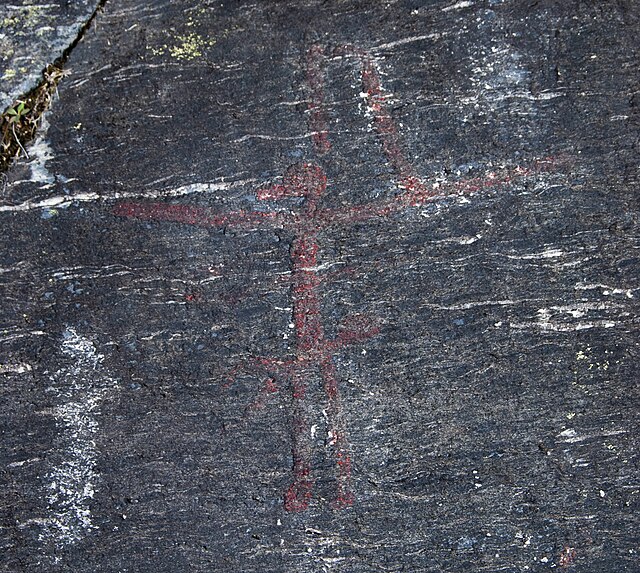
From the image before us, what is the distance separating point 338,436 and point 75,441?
101 centimetres

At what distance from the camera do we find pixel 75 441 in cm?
231

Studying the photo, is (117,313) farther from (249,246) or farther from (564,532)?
(564,532)

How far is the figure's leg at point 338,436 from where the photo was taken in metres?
2.30

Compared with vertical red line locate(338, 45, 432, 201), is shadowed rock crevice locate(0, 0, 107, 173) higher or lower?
higher

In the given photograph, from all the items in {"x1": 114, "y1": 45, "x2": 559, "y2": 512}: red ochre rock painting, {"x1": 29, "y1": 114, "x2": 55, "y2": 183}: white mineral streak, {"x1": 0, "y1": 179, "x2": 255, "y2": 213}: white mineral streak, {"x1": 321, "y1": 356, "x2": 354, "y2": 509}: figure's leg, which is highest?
{"x1": 29, "y1": 114, "x2": 55, "y2": 183}: white mineral streak

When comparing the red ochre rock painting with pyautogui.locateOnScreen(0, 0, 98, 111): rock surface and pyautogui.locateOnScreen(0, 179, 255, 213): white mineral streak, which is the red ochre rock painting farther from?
pyautogui.locateOnScreen(0, 0, 98, 111): rock surface

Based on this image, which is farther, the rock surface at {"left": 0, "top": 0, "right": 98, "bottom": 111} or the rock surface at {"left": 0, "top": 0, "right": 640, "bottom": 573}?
the rock surface at {"left": 0, "top": 0, "right": 98, "bottom": 111}

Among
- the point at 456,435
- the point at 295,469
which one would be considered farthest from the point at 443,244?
the point at 295,469

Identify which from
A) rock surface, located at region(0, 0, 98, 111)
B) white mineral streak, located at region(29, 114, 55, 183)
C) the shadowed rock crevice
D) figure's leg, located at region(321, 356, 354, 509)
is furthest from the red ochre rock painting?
rock surface, located at region(0, 0, 98, 111)

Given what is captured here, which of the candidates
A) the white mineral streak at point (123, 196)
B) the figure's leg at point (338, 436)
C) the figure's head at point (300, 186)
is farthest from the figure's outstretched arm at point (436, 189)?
the figure's leg at point (338, 436)

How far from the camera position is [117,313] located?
2330 mm

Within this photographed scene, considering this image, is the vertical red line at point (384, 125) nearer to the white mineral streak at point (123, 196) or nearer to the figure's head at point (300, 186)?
the figure's head at point (300, 186)

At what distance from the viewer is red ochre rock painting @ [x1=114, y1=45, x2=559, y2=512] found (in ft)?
7.57

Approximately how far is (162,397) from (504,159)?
1605mm
